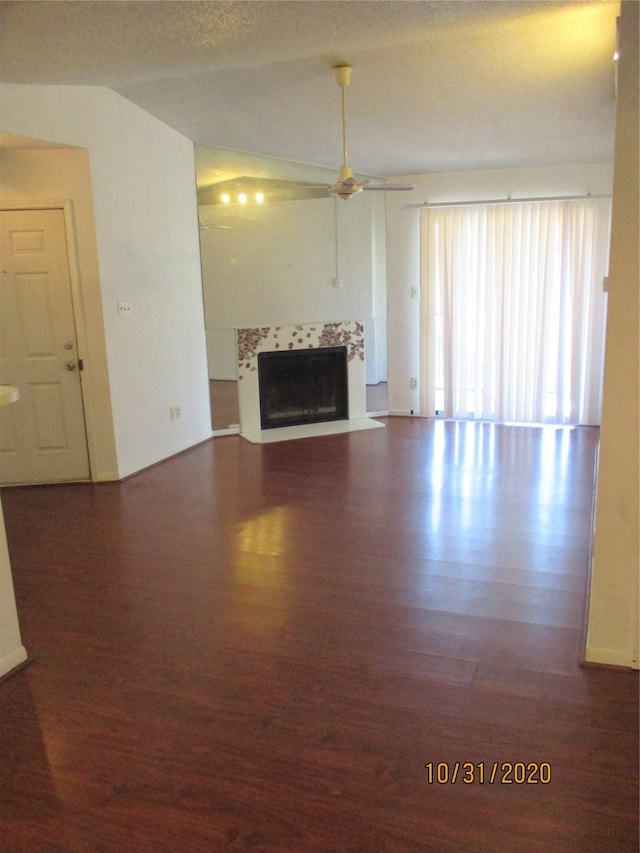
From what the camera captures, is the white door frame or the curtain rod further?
the curtain rod

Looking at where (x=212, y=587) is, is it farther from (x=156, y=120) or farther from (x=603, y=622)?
(x=156, y=120)

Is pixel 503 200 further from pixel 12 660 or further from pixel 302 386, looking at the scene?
pixel 12 660

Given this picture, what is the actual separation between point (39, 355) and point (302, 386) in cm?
279

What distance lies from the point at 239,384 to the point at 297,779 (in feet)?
15.7

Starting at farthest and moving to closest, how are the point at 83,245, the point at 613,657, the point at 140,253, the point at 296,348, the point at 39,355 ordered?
the point at 296,348 < the point at 140,253 < the point at 39,355 < the point at 83,245 < the point at 613,657

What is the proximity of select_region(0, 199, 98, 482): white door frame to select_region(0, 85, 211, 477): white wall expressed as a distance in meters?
0.16

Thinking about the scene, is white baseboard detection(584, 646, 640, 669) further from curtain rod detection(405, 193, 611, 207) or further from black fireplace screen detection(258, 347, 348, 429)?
curtain rod detection(405, 193, 611, 207)

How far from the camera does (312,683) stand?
2312 millimetres

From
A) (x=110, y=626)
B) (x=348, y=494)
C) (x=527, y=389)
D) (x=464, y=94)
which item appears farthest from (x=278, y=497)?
(x=527, y=389)

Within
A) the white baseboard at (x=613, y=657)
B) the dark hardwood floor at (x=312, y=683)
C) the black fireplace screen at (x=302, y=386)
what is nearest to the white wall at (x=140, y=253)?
the black fireplace screen at (x=302, y=386)

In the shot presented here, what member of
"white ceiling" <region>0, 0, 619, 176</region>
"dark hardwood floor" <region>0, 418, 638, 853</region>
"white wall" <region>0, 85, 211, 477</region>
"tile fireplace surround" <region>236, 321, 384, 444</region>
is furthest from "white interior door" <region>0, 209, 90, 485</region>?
"tile fireplace surround" <region>236, 321, 384, 444</region>

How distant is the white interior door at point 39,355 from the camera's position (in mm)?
4473

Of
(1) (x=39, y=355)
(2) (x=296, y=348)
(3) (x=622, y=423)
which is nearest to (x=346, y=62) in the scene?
(3) (x=622, y=423)

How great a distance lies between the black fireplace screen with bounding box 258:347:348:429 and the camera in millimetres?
6516
